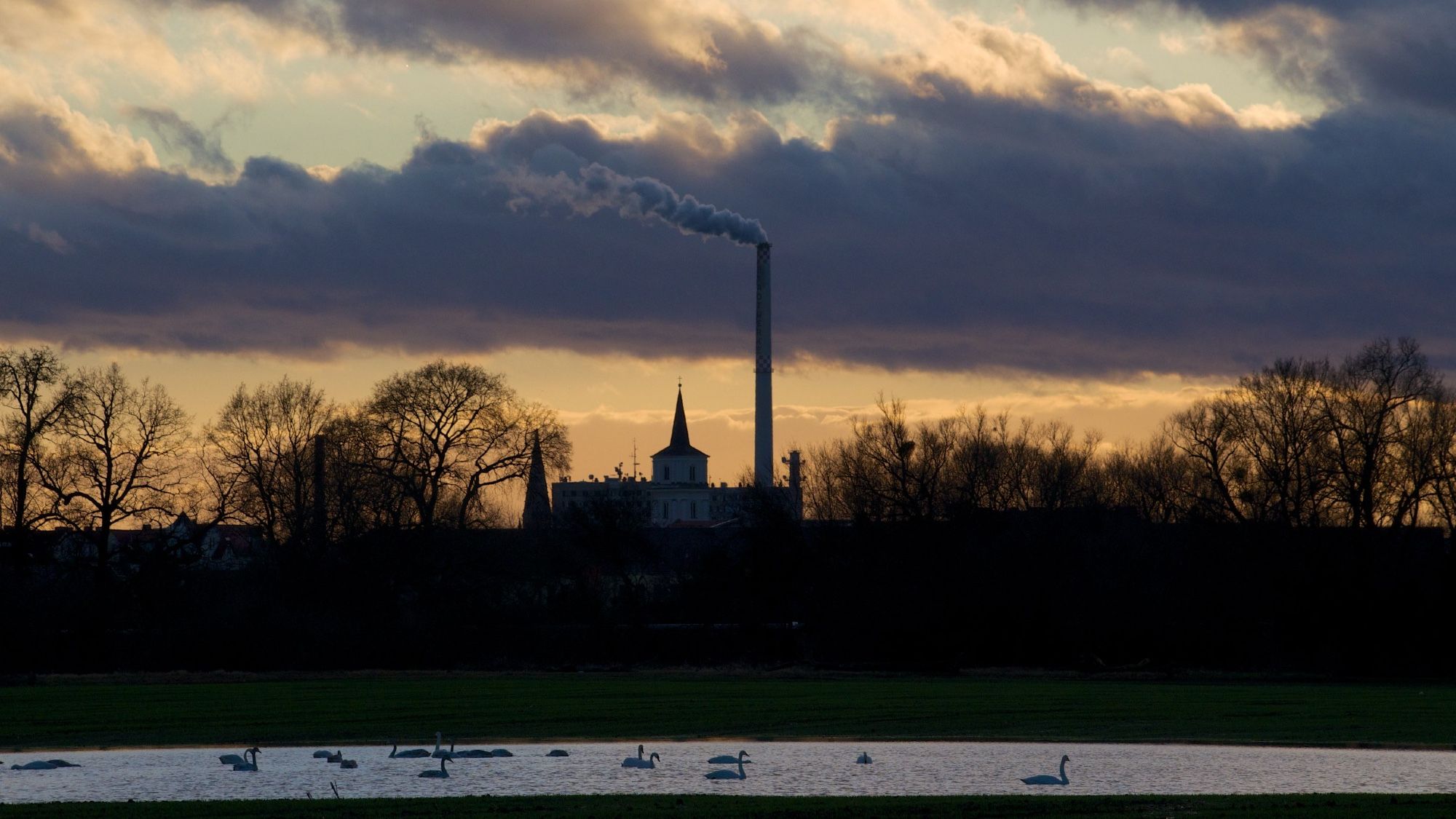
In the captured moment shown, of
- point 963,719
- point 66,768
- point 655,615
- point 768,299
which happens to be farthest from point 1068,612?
point 768,299

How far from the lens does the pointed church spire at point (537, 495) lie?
8662 cm

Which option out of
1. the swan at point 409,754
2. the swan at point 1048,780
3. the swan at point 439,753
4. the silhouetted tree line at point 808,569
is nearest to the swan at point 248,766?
the swan at point 409,754

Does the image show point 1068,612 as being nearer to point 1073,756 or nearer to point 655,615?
point 655,615

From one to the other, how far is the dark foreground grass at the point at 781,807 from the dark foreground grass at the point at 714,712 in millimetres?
11766

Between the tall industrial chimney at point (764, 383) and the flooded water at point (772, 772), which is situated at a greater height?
the tall industrial chimney at point (764, 383)

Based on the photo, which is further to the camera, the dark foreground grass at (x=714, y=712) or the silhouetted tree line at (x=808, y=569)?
the silhouetted tree line at (x=808, y=569)

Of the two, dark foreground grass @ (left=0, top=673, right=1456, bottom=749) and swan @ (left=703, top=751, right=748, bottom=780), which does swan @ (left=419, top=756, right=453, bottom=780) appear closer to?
swan @ (left=703, top=751, right=748, bottom=780)

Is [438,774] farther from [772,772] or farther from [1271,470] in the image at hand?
[1271,470]

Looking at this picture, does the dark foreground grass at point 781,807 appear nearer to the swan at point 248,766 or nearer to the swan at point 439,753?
the swan at point 248,766

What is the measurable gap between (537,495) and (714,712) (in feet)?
166

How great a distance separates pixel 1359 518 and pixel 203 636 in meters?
48.0

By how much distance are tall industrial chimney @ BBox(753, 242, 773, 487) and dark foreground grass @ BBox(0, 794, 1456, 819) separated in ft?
307

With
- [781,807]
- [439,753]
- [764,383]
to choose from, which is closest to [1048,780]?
[781,807]

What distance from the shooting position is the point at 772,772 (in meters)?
26.9
